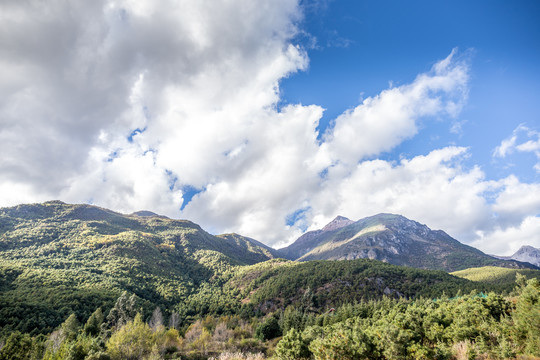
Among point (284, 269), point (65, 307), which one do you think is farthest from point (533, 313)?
point (284, 269)

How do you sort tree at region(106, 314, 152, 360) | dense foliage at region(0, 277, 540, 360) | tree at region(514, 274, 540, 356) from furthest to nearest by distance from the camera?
1. tree at region(106, 314, 152, 360)
2. dense foliage at region(0, 277, 540, 360)
3. tree at region(514, 274, 540, 356)

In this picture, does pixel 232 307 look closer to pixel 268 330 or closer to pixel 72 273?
pixel 268 330

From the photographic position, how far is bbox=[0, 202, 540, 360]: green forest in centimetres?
2431

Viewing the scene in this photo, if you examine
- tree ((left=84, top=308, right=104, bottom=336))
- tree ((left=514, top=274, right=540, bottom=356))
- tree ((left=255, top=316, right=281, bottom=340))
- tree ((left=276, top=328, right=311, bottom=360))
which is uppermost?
tree ((left=514, top=274, right=540, bottom=356))

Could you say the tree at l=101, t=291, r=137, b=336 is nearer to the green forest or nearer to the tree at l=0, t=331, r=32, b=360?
the green forest

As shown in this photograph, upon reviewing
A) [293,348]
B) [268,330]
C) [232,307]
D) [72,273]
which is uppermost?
[72,273]

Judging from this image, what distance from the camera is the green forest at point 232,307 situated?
24312mm

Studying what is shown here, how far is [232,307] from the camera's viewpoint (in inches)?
4879

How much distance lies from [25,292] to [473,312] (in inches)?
5280

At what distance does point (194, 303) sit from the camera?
397 ft

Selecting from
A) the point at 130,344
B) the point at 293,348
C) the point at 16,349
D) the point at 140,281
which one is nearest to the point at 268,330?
the point at 130,344

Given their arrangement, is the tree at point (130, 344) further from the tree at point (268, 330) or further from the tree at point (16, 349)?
the tree at point (268, 330)

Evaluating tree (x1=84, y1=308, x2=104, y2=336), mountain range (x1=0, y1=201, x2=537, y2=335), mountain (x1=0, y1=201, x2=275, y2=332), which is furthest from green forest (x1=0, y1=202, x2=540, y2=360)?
mountain range (x1=0, y1=201, x2=537, y2=335)

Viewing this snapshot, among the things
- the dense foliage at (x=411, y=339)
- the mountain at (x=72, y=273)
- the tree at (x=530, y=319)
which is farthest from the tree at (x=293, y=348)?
the mountain at (x=72, y=273)
